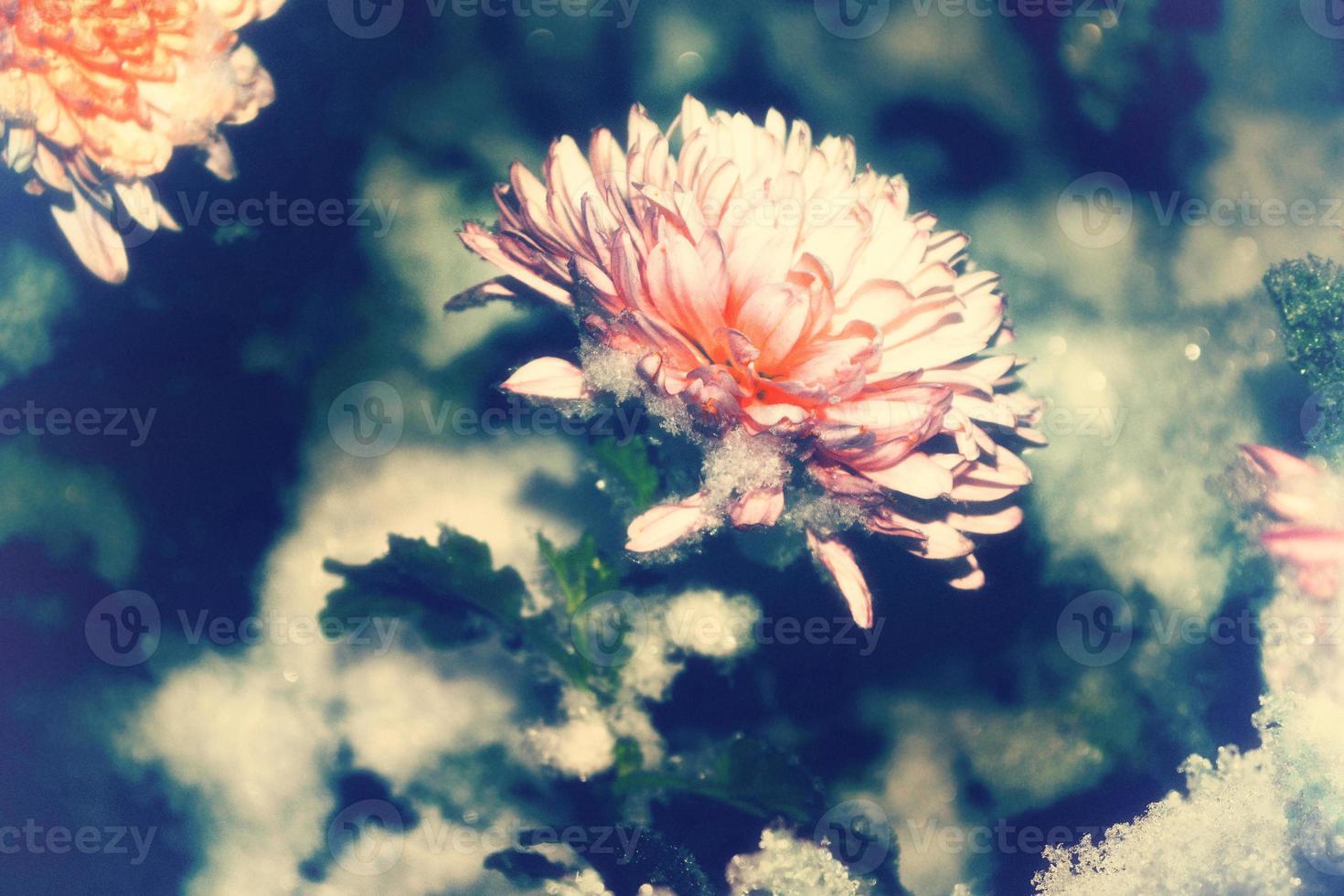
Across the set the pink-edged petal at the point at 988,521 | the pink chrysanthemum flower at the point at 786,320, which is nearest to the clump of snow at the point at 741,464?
the pink chrysanthemum flower at the point at 786,320

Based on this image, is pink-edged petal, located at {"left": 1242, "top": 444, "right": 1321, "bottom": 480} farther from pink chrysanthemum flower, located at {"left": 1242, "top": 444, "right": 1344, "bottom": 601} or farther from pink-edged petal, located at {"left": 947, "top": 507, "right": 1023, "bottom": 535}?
pink-edged petal, located at {"left": 947, "top": 507, "right": 1023, "bottom": 535}

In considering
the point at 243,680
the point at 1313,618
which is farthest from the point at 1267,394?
the point at 243,680

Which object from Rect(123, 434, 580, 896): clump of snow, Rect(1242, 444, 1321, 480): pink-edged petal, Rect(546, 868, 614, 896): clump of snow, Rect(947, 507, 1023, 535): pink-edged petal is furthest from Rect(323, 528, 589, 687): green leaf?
Rect(1242, 444, 1321, 480): pink-edged petal

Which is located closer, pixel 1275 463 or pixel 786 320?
pixel 786 320

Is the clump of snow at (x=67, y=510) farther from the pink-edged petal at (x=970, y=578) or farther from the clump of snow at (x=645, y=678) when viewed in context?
the pink-edged petal at (x=970, y=578)

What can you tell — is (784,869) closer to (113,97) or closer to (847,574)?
(847,574)

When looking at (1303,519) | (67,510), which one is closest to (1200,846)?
(1303,519)

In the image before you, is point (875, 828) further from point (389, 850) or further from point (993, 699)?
point (389, 850)
